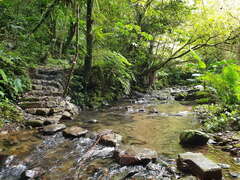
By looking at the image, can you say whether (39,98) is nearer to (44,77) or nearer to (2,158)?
(44,77)

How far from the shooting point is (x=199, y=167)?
2.02 m

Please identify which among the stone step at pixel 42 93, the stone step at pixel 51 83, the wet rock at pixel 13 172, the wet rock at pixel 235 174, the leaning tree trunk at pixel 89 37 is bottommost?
the wet rock at pixel 13 172

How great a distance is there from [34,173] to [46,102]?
3.56m

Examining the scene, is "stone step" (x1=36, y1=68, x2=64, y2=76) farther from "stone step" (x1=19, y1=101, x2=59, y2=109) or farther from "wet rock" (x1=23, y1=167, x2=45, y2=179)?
"wet rock" (x1=23, y1=167, x2=45, y2=179)

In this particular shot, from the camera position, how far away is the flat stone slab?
195 centimetres

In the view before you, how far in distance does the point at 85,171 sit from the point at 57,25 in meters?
7.37

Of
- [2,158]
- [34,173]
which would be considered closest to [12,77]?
[2,158]

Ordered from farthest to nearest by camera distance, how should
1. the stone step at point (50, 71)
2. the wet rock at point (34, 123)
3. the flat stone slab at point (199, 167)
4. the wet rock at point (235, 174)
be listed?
the stone step at point (50, 71) < the wet rock at point (34, 123) < the wet rock at point (235, 174) < the flat stone slab at point (199, 167)

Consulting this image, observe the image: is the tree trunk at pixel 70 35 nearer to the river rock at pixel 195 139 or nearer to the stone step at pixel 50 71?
the stone step at pixel 50 71

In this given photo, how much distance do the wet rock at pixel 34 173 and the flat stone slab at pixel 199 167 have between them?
5.78ft

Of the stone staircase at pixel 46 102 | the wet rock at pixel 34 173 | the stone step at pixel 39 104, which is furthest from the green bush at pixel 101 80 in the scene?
the wet rock at pixel 34 173

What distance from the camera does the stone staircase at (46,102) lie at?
15.4 ft

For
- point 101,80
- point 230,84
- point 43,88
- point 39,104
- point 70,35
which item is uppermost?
point 70,35

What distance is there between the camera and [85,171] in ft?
7.61
